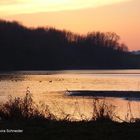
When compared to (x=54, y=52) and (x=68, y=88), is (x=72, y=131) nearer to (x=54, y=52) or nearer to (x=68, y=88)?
(x=68, y=88)

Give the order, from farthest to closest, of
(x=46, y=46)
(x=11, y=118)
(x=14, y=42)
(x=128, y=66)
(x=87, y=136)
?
(x=128, y=66), (x=46, y=46), (x=14, y=42), (x=11, y=118), (x=87, y=136)

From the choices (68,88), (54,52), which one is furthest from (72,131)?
(54,52)

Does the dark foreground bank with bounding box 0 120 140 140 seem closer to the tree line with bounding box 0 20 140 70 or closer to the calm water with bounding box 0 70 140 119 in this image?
the calm water with bounding box 0 70 140 119

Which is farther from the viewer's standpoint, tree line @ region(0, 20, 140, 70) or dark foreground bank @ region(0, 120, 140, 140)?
tree line @ region(0, 20, 140, 70)

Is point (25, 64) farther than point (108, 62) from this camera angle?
No

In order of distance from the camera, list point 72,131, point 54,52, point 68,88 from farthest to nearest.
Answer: point 54,52, point 68,88, point 72,131

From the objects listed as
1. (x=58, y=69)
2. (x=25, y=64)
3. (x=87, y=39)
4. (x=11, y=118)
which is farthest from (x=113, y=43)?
(x=11, y=118)

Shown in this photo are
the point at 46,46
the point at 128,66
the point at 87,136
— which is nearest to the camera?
the point at 87,136

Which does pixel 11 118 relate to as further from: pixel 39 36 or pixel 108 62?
pixel 108 62

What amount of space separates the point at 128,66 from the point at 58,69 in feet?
108

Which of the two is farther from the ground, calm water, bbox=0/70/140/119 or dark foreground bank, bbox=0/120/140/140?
dark foreground bank, bbox=0/120/140/140

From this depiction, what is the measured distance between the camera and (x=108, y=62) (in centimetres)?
16975

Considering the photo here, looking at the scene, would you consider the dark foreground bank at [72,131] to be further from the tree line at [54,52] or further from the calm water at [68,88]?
the tree line at [54,52]

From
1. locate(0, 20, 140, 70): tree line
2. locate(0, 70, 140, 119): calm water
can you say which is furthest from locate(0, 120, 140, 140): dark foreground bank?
locate(0, 20, 140, 70): tree line
